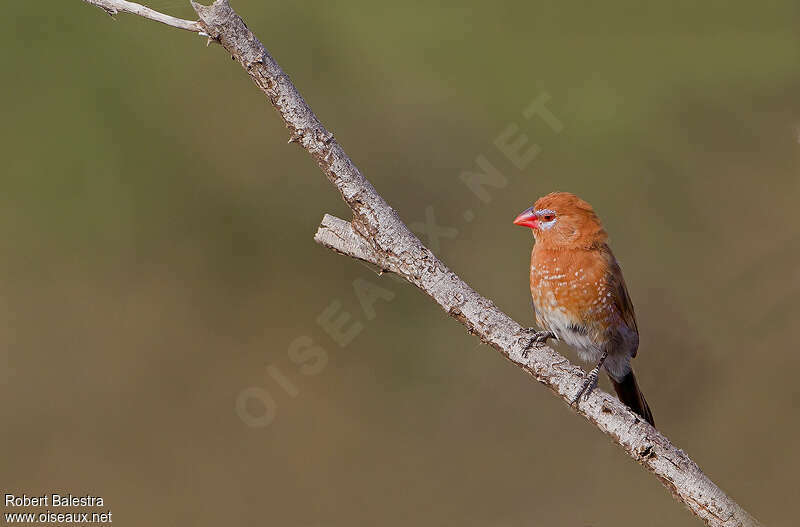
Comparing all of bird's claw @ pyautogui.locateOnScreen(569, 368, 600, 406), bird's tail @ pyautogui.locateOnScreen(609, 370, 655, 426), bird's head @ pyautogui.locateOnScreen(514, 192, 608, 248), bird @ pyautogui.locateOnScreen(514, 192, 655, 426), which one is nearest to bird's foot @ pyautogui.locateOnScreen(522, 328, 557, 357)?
Answer: bird @ pyautogui.locateOnScreen(514, 192, 655, 426)

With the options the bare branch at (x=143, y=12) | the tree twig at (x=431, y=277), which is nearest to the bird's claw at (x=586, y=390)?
the tree twig at (x=431, y=277)

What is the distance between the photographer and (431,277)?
2482mm

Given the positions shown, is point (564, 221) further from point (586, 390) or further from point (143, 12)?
point (143, 12)

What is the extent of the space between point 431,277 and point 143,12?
119 cm

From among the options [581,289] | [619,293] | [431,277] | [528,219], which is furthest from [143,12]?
[619,293]

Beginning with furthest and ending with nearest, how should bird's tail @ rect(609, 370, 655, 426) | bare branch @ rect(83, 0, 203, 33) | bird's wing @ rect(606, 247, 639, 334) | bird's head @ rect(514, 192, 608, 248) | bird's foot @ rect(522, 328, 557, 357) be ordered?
bird's tail @ rect(609, 370, 655, 426) → bird's wing @ rect(606, 247, 639, 334) → bird's head @ rect(514, 192, 608, 248) → bird's foot @ rect(522, 328, 557, 357) → bare branch @ rect(83, 0, 203, 33)

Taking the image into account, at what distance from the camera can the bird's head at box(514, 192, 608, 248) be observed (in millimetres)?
2588

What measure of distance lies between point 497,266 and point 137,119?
2.66m

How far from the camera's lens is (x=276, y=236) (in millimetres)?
5277

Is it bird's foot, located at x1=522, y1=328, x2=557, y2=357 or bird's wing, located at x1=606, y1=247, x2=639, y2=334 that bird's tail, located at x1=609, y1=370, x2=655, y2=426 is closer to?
bird's wing, located at x1=606, y1=247, x2=639, y2=334

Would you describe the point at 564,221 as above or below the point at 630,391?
above

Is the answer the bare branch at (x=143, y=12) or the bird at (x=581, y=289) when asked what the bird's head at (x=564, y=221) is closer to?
the bird at (x=581, y=289)

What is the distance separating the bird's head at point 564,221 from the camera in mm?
2588

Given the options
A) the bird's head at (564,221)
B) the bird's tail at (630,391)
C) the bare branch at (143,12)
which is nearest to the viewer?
the bare branch at (143,12)
